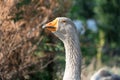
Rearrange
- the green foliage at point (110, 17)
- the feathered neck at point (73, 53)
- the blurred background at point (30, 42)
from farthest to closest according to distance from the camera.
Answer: the green foliage at point (110, 17), the blurred background at point (30, 42), the feathered neck at point (73, 53)

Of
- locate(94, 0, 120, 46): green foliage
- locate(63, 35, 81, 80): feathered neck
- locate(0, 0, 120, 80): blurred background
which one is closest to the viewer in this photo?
locate(63, 35, 81, 80): feathered neck

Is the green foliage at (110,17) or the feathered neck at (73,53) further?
the green foliage at (110,17)

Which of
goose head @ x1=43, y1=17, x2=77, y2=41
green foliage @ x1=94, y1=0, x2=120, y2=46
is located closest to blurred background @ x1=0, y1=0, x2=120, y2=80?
goose head @ x1=43, y1=17, x2=77, y2=41

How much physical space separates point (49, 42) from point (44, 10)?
799 millimetres

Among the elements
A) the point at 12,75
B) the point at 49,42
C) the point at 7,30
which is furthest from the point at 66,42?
the point at 49,42

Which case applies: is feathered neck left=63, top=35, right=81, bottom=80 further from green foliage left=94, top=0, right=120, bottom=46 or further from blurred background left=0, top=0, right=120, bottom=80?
green foliage left=94, top=0, right=120, bottom=46

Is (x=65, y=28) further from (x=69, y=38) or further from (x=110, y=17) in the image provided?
(x=110, y=17)

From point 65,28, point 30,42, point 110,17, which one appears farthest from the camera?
point 110,17

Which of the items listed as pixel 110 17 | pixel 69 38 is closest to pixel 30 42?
pixel 69 38

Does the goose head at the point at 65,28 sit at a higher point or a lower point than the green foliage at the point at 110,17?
lower

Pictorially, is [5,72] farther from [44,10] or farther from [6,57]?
[44,10]

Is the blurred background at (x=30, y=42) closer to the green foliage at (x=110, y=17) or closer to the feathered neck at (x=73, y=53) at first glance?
the feathered neck at (x=73, y=53)

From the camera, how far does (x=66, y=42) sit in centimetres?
567

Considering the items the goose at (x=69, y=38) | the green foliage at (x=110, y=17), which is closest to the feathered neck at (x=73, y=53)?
the goose at (x=69, y=38)
